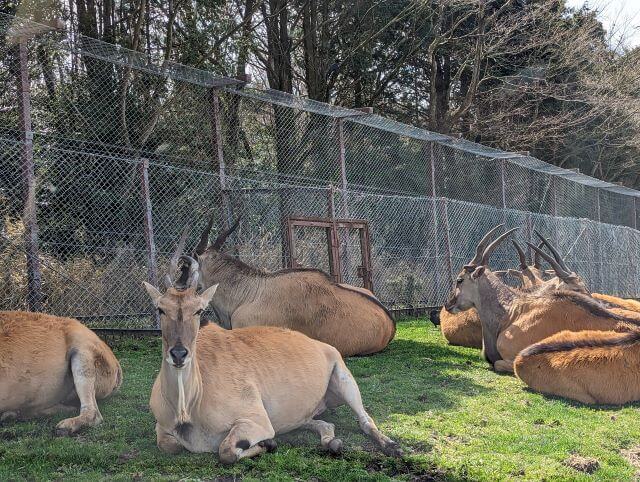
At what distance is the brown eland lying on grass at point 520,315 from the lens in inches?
314

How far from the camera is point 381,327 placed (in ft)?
29.0

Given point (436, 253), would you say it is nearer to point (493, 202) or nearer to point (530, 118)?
point (493, 202)

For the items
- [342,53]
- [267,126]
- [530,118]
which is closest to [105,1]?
[267,126]

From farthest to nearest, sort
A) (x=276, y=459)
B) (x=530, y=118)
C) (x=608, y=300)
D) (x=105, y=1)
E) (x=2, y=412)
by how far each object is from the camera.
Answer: (x=530, y=118) < (x=105, y=1) < (x=608, y=300) < (x=2, y=412) < (x=276, y=459)

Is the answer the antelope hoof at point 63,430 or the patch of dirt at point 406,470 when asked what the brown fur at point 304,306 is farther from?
the patch of dirt at point 406,470

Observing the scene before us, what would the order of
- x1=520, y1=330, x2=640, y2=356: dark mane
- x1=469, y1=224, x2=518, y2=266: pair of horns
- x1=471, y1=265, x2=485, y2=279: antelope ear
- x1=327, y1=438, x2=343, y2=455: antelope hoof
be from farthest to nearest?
x1=469, y1=224, x2=518, y2=266: pair of horns
x1=471, y1=265, x2=485, y2=279: antelope ear
x1=520, y1=330, x2=640, y2=356: dark mane
x1=327, y1=438, x2=343, y2=455: antelope hoof

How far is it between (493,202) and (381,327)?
33.6 feet

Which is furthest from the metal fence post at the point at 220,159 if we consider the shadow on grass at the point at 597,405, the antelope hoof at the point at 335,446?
the antelope hoof at the point at 335,446

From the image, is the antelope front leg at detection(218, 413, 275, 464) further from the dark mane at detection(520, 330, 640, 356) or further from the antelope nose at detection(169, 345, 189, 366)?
the dark mane at detection(520, 330, 640, 356)

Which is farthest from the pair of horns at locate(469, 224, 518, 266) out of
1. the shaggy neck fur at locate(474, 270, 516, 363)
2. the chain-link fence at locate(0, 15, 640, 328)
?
the chain-link fence at locate(0, 15, 640, 328)

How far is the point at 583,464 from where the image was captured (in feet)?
15.4

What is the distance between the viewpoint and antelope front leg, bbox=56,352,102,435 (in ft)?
16.6

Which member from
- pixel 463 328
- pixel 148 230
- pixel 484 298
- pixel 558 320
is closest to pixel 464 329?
pixel 463 328

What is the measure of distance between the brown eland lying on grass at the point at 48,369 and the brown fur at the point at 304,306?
3.07 metres
